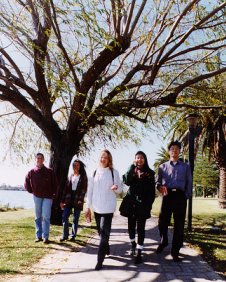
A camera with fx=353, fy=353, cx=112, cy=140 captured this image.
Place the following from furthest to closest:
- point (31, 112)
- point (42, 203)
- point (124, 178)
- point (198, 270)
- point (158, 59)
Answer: point (31, 112), point (158, 59), point (42, 203), point (124, 178), point (198, 270)

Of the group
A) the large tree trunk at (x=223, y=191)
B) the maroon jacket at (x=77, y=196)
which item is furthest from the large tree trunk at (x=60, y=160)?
the large tree trunk at (x=223, y=191)

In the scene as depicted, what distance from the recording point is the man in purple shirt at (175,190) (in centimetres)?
655

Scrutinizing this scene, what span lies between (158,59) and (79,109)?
2.77 m

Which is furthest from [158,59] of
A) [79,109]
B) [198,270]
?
[198,270]

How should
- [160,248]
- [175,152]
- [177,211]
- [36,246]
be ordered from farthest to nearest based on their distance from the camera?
[36,246], [160,248], [175,152], [177,211]

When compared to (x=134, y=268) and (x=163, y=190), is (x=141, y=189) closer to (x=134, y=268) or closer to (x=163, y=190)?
(x=163, y=190)

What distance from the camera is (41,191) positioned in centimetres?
816

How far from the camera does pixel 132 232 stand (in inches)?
263

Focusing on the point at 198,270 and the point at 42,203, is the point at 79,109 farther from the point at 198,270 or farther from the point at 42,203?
the point at 198,270

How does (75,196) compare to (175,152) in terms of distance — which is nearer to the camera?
(175,152)

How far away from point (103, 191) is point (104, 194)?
6cm

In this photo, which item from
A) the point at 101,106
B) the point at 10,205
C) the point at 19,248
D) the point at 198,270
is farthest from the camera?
the point at 10,205

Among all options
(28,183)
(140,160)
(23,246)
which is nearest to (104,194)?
(140,160)

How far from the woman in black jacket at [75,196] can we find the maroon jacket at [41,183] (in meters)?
0.36
